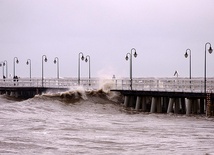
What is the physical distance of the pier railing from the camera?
41938 mm

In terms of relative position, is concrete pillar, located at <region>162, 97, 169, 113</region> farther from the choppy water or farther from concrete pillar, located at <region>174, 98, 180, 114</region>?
the choppy water

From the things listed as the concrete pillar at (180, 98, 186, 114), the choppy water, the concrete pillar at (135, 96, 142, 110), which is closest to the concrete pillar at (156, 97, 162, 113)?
the concrete pillar at (180, 98, 186, 114)

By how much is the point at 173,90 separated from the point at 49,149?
23197 mm

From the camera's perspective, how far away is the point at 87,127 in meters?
29.9

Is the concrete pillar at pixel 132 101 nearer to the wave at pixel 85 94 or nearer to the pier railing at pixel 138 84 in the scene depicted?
the pier railing at pixel 138 84

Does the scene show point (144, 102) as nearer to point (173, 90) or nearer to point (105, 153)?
point (173, 90)

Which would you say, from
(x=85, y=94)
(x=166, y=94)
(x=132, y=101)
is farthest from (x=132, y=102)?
(x=85, y=94)

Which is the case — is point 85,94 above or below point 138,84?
below

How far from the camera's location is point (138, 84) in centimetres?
4806

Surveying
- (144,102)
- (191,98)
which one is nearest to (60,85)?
(144,102)

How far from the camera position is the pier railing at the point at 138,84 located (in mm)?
41938

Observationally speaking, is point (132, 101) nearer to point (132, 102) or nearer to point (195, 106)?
point (132, 102)

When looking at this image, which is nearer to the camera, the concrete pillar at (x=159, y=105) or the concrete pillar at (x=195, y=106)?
the concrete pillar at (x=195, y=106)

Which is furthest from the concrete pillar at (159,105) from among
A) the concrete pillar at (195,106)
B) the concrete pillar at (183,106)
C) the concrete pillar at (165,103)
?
the concrete pillar at (195,106)
